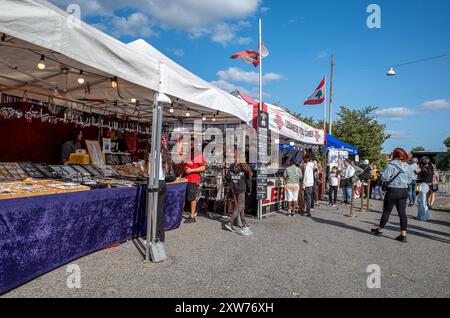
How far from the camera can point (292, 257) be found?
4574 millimetres

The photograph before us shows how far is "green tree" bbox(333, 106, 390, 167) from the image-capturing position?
2530cm

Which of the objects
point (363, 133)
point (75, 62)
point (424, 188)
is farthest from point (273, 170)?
point (363, 133)

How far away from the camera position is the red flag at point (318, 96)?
13.0m

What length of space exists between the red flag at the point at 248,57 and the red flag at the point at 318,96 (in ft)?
18.4

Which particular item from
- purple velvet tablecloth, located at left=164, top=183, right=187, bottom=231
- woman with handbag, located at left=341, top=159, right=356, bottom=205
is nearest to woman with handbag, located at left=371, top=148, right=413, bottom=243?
purple velvet tablecloth, located at left=164, top=183, right=187, bottom=231

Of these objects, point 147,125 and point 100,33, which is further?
point 147,125

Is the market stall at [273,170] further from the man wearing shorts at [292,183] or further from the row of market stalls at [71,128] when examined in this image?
the man wearing shorts at [292,183]

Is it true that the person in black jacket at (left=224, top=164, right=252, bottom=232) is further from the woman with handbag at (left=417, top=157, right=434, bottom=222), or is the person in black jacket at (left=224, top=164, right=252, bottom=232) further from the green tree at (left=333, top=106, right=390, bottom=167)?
the green tree at (left=333, top=106, right=390, bottom=167)

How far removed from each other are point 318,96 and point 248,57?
5849mm

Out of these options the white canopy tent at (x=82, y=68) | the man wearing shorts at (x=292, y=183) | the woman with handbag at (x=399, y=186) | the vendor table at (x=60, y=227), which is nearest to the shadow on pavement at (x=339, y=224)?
the man wearing shorts at (x=292, y=183)

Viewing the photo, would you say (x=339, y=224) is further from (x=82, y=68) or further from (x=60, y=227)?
(x=82, y=68)

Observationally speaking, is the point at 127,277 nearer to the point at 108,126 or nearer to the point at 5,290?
the point at 5,290

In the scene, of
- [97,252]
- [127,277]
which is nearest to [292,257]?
[127,277]
